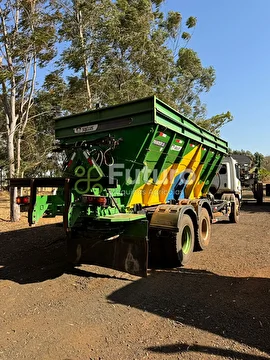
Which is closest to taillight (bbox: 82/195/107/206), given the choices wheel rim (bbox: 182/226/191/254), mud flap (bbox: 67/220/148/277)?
mud flap (bbox: 67/220/148/277)

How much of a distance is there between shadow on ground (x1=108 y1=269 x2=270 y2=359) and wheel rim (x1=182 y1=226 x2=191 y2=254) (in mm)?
865

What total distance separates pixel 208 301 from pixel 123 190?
241 cm

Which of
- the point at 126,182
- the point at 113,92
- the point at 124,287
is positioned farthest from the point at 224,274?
the point at 113,92

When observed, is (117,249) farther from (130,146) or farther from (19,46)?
(19,46)

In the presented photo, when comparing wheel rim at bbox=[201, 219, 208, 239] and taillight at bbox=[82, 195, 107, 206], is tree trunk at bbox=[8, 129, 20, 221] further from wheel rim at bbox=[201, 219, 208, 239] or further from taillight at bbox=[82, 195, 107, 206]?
taillight at bbox=[82, 195, 107, 206]

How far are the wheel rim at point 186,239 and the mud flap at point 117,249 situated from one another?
1664 millimetres

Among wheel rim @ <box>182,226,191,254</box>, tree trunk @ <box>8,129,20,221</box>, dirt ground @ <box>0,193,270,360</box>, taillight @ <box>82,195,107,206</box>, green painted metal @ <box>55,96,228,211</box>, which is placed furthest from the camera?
tree trunk @ <box>8,129,20,221</box>

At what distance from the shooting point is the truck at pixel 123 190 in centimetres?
510

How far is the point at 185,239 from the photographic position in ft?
21.4

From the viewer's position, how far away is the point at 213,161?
9570mm

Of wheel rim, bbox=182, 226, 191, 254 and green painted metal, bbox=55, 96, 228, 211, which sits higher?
green painted metal, bbox=55, 96, 228, 211

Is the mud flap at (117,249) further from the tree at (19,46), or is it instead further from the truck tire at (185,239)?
the tree at (19,46)

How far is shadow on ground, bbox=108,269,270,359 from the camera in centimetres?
344

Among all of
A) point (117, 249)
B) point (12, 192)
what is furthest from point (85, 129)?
point (12, 192)
